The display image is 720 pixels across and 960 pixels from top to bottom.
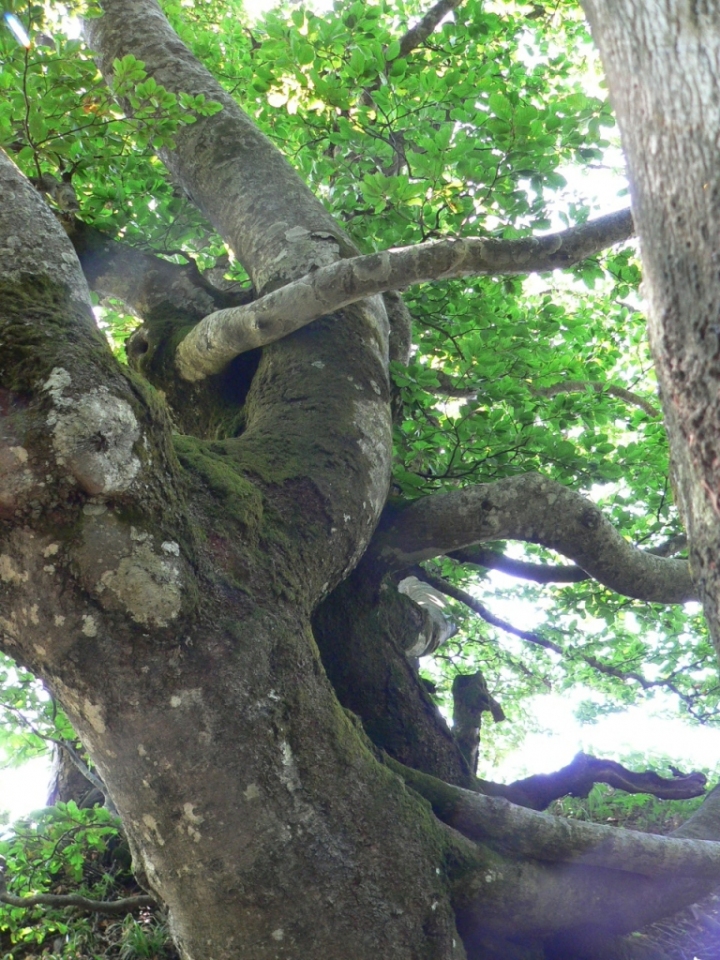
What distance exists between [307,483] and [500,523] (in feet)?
4.04

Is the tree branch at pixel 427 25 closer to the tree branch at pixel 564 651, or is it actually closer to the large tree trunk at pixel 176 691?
the tree branch at pixel 564 651

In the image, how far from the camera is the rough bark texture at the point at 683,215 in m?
1.24

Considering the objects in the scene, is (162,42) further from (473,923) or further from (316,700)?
(473,923)

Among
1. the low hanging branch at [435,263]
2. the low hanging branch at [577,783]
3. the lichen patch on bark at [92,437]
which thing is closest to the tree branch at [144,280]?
the low hanging branch at [435,263]

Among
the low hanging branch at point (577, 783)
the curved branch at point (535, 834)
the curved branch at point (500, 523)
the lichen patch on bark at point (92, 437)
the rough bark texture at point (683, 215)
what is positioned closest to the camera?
the rough bark texture at point (683, 215)

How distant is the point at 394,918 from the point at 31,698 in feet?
16.8

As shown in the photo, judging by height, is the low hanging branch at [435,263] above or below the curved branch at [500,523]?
above

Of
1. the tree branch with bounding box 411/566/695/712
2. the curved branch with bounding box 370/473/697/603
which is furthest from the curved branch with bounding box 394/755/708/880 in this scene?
the tree branch with bounding box 411/566/695/712

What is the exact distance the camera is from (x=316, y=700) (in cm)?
264

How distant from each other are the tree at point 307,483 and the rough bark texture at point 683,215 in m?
A: 0.02

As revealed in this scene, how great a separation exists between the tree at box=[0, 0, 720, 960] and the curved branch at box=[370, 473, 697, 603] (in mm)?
16

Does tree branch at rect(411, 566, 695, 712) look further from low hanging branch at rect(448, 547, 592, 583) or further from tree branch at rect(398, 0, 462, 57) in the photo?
tree branch at rect(398, 0, 462, 57)

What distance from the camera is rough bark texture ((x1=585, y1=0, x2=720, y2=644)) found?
124 cm

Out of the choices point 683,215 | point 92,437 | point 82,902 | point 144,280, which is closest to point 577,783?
point 82,902
